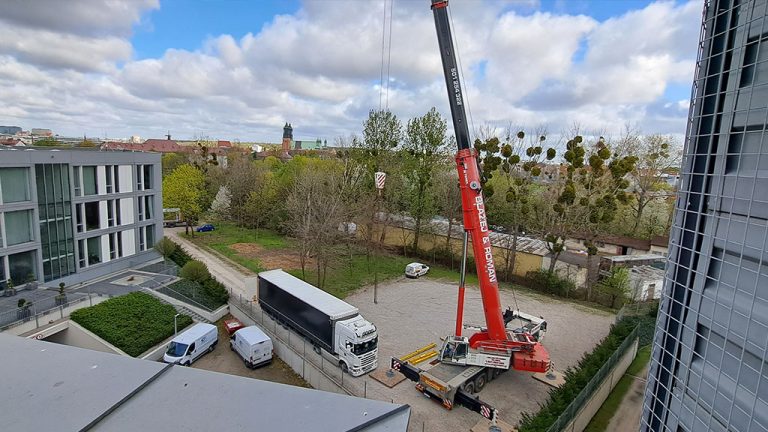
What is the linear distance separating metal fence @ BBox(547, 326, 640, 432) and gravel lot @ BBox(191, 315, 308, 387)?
9336 mm

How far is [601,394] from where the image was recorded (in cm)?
1399

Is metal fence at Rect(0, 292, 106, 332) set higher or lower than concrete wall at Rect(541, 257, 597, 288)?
lower

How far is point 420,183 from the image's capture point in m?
34.5

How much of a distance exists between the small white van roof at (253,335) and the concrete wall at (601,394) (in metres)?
11.8

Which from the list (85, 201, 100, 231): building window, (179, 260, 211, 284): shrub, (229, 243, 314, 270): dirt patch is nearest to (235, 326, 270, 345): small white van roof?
(179, 260, 211, 284): shrub

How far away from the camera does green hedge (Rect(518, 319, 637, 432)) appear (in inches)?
430

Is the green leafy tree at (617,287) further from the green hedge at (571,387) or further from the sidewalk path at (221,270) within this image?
the sidewalk path at (221,270)

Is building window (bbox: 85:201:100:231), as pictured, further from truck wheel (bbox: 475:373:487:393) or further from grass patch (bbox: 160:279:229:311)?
truck wheel (bbox: 475:373:487:393)

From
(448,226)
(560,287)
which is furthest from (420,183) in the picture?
(560,287)

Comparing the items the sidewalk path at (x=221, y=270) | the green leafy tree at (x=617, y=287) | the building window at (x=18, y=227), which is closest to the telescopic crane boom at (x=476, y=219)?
the green leafy tree at (x=617, y=287)

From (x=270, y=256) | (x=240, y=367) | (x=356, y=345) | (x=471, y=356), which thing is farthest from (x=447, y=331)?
(x=270, y=256)

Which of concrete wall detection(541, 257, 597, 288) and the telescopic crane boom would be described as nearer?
the telescopic crane boom

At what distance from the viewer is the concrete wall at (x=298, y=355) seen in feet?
48.3

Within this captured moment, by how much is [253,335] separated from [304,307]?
8.62 feet
